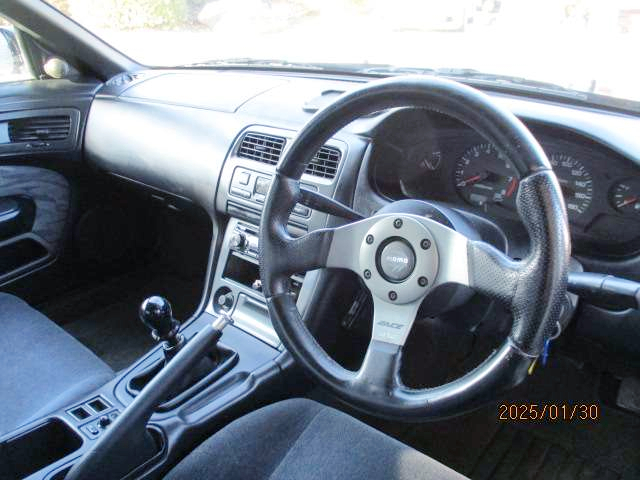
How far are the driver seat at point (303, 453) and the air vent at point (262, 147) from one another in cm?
76

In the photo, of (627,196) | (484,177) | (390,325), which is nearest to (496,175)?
(484,177)

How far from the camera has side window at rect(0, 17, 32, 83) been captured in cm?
254

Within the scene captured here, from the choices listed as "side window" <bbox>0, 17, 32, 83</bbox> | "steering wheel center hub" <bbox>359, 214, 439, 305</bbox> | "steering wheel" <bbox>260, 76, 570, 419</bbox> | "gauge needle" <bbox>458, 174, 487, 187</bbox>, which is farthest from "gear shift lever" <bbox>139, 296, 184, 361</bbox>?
"side window" <bbox>0, 17, 32, 83</bbox>

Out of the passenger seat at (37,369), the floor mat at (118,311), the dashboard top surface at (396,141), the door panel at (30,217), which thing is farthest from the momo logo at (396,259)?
the door panel at (30,217)

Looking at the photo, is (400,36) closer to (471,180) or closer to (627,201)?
(471,180)

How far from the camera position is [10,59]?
2.58 metres

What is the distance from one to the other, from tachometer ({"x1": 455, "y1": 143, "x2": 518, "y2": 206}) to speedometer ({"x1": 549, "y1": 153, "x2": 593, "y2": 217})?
105 mm

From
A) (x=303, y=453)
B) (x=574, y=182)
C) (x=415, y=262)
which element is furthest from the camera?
(x=574, y=182)

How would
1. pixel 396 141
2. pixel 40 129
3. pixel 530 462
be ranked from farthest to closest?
pixel 40 129, pixel 530 462, pixel 396 141

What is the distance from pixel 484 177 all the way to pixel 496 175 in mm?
33

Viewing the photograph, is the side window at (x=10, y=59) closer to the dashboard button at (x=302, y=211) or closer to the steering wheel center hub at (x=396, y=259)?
the dashboard button at (x=302, y=211)

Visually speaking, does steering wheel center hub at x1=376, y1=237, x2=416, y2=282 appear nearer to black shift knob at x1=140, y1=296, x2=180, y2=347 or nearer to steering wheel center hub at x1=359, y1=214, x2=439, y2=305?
steering wheel center hub at x1=359, y1=214, x2=439, y2=305

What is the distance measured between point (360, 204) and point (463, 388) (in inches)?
25.1

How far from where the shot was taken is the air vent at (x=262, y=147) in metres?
1.82
